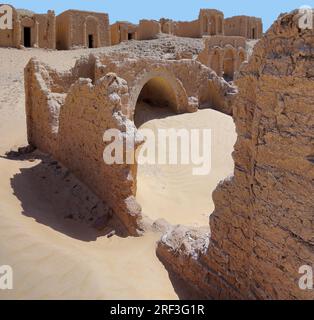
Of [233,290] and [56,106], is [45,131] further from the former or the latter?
[233,290]

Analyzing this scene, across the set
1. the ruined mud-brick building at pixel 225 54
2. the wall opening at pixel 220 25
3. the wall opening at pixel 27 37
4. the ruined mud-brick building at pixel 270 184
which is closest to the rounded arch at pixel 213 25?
the wall opening at pixel 220 25

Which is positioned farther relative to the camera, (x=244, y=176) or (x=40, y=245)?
(x=40, y=245)

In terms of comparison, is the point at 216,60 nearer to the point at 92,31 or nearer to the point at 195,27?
the point at 92,31

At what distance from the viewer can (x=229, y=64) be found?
26.5 metres

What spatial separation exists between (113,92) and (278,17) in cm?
362

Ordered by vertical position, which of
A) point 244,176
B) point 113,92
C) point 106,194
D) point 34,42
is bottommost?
point 106,194

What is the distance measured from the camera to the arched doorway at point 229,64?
26.1 meters

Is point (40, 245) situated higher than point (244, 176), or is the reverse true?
point (244, 176)

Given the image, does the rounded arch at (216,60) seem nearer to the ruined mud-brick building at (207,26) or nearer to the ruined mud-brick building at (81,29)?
the ruined mud-brick building at (81,29)

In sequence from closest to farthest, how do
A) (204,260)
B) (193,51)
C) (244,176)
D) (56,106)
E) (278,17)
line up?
(278,17) → (244,176) → (204,260) → (56,106) → (193,51)

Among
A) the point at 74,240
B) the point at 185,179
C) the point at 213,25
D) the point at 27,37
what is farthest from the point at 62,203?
the point at 213,25

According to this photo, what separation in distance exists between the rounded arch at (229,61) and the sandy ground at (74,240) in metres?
17.7
